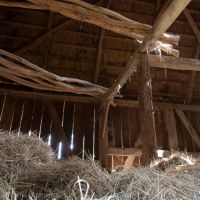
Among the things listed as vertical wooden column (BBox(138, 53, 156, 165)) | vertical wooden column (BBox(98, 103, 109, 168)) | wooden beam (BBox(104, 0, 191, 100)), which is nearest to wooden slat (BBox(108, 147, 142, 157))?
vertical wooden column (BBox(98, 103, 109, 168))

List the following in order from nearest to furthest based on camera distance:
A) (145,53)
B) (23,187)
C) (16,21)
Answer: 1. (23,187)
2. (145,53)
3. (16,21)

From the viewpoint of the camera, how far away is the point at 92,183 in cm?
231

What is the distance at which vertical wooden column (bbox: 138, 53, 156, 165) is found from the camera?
146 inches

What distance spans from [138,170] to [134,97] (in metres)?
5.63

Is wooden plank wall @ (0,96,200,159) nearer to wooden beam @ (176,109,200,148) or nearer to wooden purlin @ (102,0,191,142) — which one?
wooden beam @ (176,109,200,148)

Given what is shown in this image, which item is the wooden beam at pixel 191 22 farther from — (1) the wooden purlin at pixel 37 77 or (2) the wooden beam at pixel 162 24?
(2) the wooden beam at pixel 162 24

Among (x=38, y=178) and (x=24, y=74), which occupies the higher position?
(x=24, y=74)

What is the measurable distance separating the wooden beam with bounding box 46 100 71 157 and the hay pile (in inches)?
154

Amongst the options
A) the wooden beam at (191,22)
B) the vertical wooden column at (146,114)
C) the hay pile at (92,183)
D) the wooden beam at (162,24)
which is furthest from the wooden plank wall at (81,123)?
the hay pile at (92,183)

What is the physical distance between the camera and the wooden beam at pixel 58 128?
7.02 m

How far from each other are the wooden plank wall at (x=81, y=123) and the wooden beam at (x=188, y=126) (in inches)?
3.4

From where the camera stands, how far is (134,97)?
26.6ft

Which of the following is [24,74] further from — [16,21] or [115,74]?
[115,74]

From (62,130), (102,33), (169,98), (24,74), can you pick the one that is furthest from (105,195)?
(169,98)
